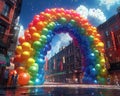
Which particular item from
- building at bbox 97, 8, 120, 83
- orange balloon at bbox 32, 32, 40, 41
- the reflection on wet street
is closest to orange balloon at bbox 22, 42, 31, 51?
orange balloon at bbox 32, 32, 40, 41

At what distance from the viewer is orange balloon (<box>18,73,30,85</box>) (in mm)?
12692

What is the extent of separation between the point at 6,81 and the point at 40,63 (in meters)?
3.49

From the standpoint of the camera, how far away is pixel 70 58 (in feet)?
161

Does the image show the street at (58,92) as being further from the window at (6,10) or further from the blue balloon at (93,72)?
the window at (6,10)

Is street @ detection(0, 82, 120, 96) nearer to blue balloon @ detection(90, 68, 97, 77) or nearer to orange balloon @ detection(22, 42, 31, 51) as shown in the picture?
orange balloon @ detection(22, 42, 31, 51)

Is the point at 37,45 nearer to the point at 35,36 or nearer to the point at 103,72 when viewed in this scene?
the point at 35,36

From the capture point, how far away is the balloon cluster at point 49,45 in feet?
44.3

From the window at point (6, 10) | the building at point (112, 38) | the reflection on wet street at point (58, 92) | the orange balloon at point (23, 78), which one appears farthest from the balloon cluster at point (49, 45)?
the building at point (112, 38)

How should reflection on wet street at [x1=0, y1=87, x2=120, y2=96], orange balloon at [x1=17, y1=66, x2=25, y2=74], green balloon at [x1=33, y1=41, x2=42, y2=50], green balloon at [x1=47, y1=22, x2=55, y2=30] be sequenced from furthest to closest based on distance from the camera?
1. green balloon at [x1=47, y1=22, x2=55, y2=30]
2. green balloon at [x1=33, y1=41, x2=42, y2=50]
3. orange balloon at [x1=17, y1=66, x2=25, y2=74]
4. reflection on wet street at [x1=0, y1=87, x2=120, y2=96]

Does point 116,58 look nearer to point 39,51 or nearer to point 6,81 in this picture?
point 39,51

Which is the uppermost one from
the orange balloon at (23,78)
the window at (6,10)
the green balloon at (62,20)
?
the window at (6,10)

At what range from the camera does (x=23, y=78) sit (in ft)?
41.5

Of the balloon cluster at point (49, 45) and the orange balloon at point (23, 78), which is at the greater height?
the balloon cluster at point (49, 45)

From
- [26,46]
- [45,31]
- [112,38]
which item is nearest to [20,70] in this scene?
[26,46]
